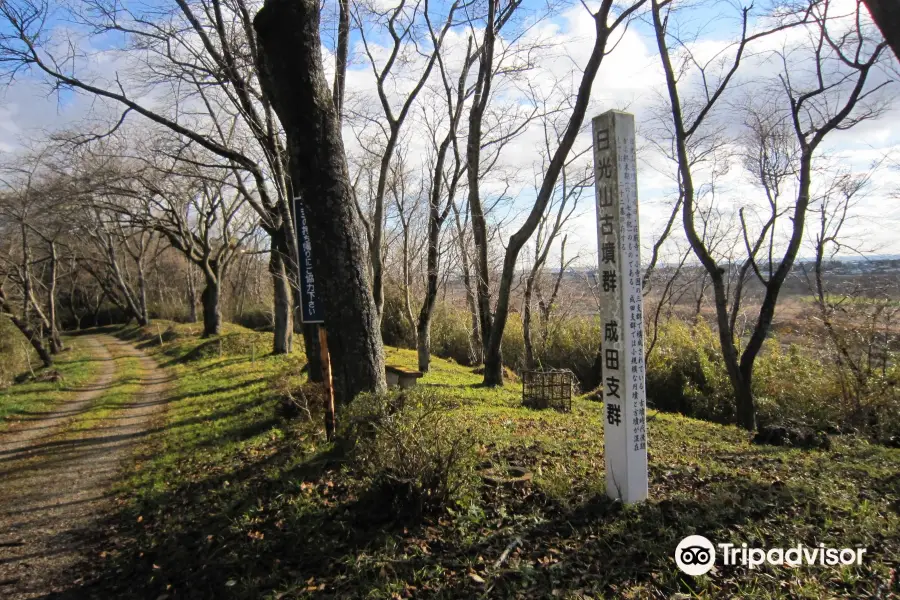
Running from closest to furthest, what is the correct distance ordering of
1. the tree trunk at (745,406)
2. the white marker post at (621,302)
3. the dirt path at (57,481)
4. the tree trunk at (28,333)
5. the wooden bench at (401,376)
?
the white marker post at (621,302), the dirt path at (57,481), the wooden bench at (401,376), the tree trunk at (745,406), the tree trunk at (28,333)

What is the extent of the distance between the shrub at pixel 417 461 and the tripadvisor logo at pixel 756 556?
5.33 feet

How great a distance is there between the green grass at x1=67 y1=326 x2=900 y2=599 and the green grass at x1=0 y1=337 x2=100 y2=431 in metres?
7.87

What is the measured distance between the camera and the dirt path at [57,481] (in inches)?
182

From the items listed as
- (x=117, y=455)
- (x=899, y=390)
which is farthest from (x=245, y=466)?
(x=899, y=390)

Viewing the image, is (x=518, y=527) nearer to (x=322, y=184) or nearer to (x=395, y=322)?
(x=322, y=184)

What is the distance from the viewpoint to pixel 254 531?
172 inches

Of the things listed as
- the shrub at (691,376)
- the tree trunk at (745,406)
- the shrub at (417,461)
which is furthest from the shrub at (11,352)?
the tree trunk at (745,406)

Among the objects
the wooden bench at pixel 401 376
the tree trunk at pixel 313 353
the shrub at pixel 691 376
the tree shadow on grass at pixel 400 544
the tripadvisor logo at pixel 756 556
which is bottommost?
the shrub at pixel 691 376

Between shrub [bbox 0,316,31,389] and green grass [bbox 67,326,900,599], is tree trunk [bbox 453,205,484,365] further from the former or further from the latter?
shrub [bbox 0,316,31,389]

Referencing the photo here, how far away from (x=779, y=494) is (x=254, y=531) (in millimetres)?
4415

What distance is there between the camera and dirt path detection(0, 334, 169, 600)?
4.62 meters

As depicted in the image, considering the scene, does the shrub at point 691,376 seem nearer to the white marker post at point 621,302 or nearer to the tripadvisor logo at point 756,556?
the white marker post at point 621,302

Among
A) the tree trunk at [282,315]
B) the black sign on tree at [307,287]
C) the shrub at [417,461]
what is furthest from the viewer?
the tree trunk at [282,315]

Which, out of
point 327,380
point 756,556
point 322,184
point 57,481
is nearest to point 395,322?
point 57,481
